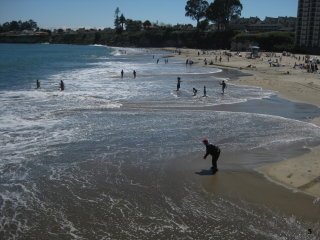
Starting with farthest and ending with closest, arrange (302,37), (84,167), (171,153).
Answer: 1. (302,37)
2. (171,153)
3. (84,167)

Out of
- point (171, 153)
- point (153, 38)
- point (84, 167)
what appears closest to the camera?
point (84, 167)

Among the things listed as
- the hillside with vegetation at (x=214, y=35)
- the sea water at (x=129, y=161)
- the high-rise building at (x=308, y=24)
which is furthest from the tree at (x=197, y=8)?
the sea water at (x=129, y=161)

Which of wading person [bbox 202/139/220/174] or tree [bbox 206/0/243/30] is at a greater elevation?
tree [bbox 206/0/243/30]

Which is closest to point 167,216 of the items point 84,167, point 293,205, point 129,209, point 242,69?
point 129,209

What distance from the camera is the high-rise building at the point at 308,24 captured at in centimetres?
9331

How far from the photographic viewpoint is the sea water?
28.5 ft

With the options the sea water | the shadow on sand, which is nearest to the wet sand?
the shadow on sand

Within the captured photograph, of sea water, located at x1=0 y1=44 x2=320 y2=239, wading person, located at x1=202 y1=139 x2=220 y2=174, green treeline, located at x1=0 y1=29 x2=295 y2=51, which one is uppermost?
green treeline, located at x1=0 y1=29 x2=295 y2=51

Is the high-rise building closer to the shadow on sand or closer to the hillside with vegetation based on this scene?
the hillside with vegetation

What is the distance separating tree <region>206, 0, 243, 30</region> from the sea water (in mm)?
108167

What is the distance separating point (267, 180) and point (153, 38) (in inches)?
6649

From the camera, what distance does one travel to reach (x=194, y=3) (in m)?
148

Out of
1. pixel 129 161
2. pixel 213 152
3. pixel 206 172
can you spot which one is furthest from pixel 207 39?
pixel 206 172

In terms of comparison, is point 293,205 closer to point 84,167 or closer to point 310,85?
point 84,167
